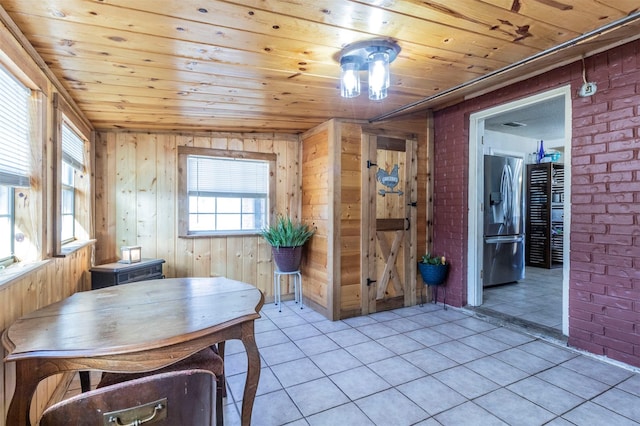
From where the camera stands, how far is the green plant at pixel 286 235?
3.75m

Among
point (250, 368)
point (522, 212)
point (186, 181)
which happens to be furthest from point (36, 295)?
point (522, 212)

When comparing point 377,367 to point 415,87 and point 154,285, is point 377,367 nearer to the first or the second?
point 154,285

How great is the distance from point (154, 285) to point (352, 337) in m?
1.82

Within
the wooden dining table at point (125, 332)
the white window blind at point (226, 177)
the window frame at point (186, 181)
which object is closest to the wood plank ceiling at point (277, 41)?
the window frame at point (186, 181)

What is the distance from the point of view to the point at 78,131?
297cm

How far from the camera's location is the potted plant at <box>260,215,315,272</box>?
12.3ft

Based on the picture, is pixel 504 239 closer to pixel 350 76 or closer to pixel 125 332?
pixel 350 76

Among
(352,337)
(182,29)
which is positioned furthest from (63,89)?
(352,337)

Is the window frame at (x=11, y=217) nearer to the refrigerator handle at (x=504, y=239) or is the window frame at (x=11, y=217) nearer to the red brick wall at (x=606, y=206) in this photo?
the red brick wall at (x=606, y=206)

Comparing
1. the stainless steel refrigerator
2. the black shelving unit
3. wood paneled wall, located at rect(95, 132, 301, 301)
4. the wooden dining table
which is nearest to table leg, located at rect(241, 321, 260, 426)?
the wooden dining table

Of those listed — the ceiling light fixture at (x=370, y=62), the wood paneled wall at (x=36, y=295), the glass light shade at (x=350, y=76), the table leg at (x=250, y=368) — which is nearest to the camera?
the wood paneled wall at (x=36, y=295)

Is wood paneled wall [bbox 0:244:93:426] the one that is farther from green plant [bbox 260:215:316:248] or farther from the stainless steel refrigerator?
the stainless steel refrigerator

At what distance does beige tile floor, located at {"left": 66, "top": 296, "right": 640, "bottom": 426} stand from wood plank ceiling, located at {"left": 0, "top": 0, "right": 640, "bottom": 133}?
2151 mm

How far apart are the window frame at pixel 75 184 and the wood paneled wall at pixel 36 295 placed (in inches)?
6.1
